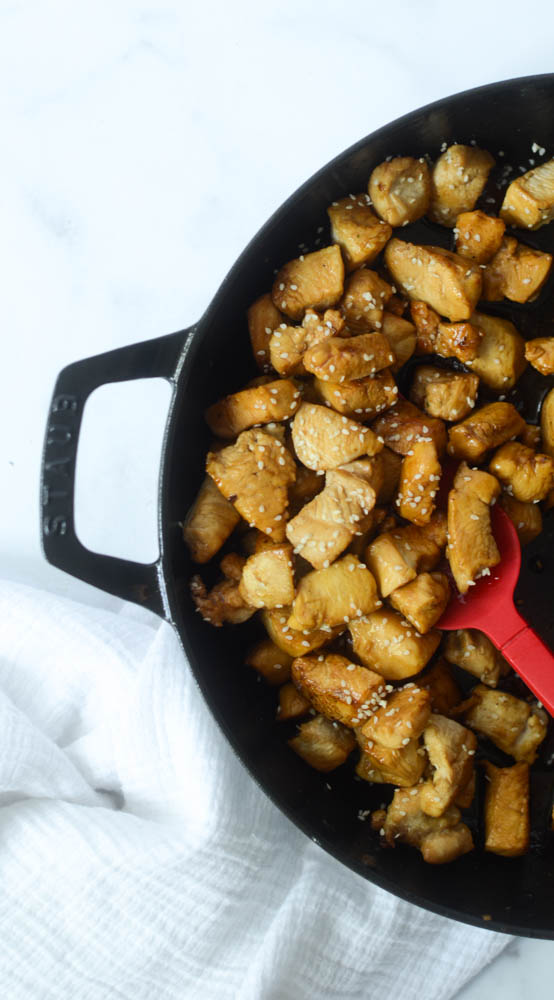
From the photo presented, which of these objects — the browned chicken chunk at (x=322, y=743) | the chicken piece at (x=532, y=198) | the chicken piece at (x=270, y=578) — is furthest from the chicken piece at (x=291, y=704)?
the chicken piece at (x=532, y=198)

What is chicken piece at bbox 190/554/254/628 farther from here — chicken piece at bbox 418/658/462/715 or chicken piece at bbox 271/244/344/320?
chicken piece at bbox 271/244/344/320

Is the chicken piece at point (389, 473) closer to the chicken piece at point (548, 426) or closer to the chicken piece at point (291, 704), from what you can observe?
the chicken piece at point (548, 426)

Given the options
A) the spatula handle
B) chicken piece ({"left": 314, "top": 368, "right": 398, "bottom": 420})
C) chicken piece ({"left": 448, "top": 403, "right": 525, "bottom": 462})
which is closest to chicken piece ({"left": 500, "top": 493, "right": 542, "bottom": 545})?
chicken piece ({"left": 448, "top": 403, "right": 525, "bottom": 462})

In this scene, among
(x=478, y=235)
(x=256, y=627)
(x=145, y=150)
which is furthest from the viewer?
(x=145, y=150)

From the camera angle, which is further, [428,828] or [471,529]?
[428,828]

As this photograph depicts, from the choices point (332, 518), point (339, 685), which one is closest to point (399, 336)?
point (332, 518)

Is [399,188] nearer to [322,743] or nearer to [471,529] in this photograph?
[471,529]
